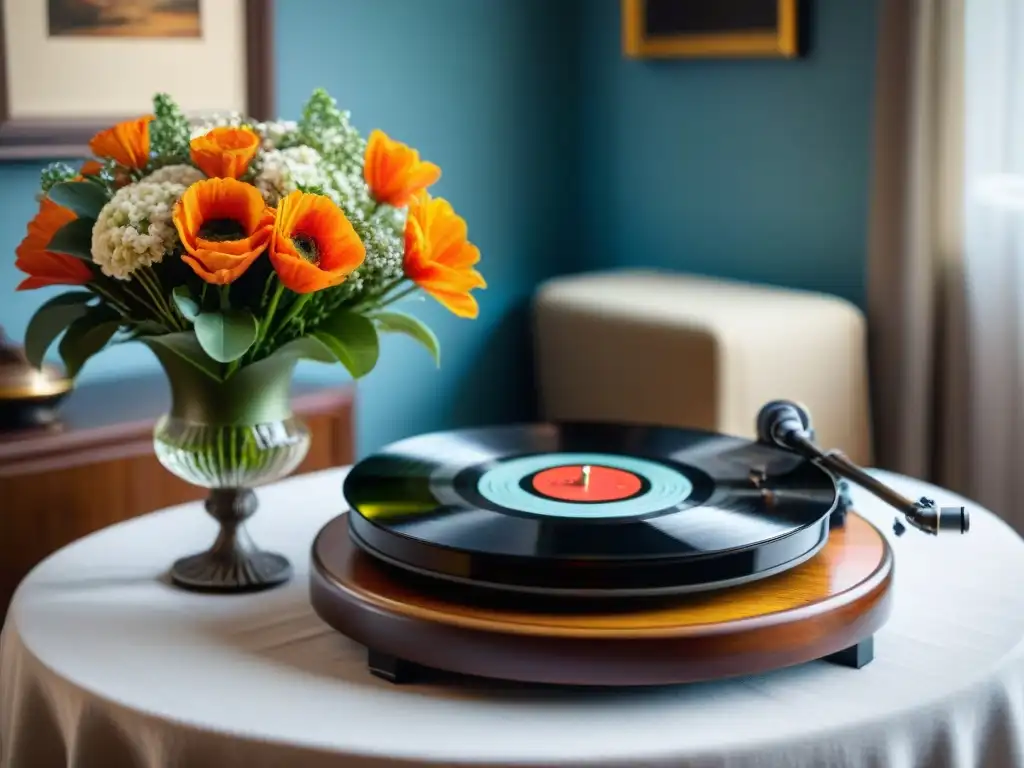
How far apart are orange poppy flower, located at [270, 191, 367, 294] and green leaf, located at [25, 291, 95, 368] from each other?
28 centimetres

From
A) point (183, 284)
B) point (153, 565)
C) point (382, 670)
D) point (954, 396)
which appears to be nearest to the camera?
point (382, 670)

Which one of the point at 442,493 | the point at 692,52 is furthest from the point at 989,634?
the point at 692,52

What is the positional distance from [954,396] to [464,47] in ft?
4.10

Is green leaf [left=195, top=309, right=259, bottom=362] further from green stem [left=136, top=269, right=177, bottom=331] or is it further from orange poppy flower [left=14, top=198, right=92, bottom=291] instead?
orange poppy flower [left=14, top=198, right=92, bottom=291]

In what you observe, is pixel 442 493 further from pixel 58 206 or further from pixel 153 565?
pixel 58 206

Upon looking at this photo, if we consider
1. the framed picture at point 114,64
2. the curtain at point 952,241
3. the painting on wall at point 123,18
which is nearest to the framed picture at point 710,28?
the curtain at point 952,241

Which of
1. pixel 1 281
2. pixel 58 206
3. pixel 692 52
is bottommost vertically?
pixel 1 281

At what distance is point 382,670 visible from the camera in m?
1.09

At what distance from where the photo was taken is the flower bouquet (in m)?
1.18

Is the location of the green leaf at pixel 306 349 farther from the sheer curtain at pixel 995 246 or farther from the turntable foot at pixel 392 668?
the sheer curtain at pixel 995 246

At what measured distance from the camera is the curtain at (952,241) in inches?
95.0

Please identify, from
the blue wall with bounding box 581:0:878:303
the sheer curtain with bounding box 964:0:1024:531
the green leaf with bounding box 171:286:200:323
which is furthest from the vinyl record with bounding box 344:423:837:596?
the blue wall with bounding box 581:0:878:303

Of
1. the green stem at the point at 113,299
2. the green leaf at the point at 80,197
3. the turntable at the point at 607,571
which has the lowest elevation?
the turntable at the point at 607,571

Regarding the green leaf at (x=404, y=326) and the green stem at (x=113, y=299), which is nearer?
the green stem at (x=113, y=299)
